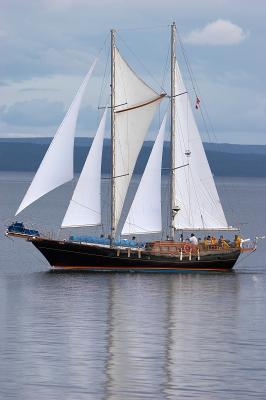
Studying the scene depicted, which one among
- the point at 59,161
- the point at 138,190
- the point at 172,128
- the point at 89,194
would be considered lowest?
the point at 89,194

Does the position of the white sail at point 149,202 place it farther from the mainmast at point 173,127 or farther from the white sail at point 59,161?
the white sail at point 59,161

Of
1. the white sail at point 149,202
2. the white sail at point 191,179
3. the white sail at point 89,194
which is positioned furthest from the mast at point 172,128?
the white sail at point 89,194

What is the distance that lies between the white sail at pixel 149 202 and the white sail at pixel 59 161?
4.88 m

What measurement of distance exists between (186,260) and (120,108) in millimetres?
9415

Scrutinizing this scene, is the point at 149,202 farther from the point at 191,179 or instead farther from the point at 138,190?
the point at 191,179

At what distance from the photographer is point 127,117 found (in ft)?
266

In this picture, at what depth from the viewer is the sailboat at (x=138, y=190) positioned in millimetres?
79188

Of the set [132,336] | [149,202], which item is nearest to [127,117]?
[149,202]

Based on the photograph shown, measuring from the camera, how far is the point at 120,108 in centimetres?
8088

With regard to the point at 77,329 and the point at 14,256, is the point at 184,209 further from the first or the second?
the point at 77,329

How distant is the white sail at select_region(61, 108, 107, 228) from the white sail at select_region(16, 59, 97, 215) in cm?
144

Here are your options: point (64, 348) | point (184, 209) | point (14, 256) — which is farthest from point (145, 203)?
point (64, 348)

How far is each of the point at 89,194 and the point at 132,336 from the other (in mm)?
27419

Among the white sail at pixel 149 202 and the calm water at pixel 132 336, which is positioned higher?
the white sail at pixel 149 202
